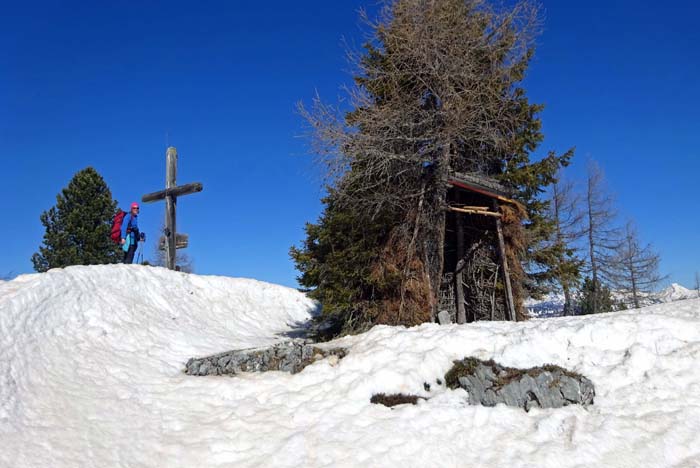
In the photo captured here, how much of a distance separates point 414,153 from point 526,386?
7.33m

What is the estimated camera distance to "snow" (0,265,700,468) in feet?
21.5

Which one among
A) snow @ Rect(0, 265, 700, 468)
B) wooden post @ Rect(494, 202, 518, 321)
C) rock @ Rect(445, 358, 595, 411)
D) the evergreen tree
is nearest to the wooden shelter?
wooden post @ Rect(494, 202, 518, 321)

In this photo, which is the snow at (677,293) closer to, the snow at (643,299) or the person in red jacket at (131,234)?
the snow at (643,299)

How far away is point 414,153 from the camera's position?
13.4m

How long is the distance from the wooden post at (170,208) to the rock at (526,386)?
425 inches

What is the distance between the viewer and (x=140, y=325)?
11477 mm

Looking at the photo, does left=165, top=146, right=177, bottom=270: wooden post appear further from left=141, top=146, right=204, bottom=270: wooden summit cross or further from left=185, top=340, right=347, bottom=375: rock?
left=185, top=340, right=347, bottom=375: rock

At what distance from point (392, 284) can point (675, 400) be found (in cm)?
635

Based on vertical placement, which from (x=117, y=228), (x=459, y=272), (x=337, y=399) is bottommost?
(x=337, y=399)

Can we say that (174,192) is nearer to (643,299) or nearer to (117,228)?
(117,228)

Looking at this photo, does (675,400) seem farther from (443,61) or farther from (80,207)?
(80,207)

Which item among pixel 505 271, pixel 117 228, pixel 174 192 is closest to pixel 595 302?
pixel 505 271

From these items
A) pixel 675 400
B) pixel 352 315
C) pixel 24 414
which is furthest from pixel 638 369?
pixel 24 414

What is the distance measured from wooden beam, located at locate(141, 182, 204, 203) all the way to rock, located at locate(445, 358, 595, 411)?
10415 millimetres
